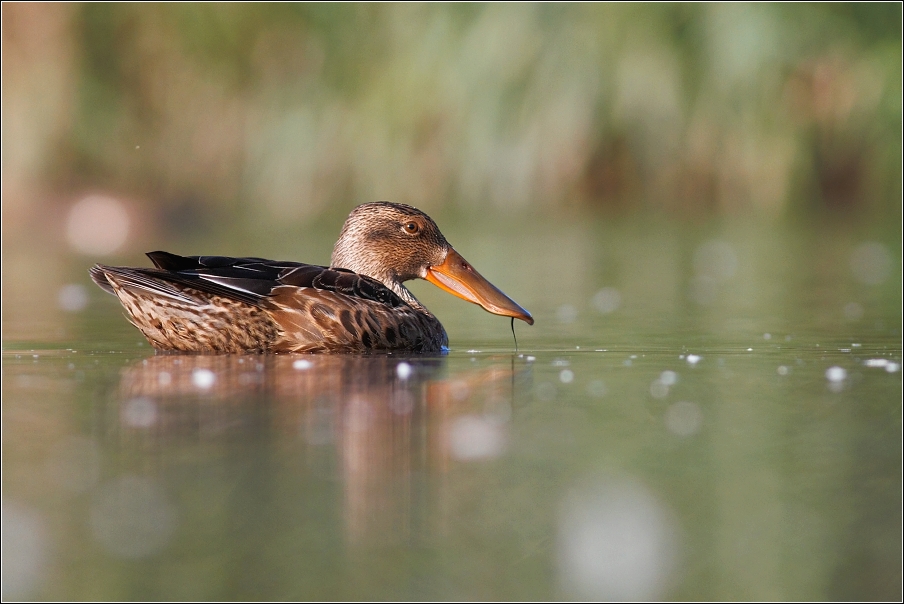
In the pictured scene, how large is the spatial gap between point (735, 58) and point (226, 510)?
831 cm

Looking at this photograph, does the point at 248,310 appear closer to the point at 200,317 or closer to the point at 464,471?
the point at 200,317

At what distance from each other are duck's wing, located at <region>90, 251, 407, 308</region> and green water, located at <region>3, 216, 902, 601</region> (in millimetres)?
288

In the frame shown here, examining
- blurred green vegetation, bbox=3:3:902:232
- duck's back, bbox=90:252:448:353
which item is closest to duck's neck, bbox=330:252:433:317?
duck's back, bbox=90:252:448:353

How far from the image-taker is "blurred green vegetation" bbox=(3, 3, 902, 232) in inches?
428

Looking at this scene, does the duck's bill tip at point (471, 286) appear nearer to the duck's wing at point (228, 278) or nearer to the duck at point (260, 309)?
the duck at point (260, 309)

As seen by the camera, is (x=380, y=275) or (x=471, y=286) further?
(x=380, y=275)

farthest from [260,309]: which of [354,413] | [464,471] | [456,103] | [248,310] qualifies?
[456,103]

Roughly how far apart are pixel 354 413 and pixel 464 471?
76 cm

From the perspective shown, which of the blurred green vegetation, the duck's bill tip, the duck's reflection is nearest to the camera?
the duck's reflection

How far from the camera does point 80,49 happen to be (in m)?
11.9

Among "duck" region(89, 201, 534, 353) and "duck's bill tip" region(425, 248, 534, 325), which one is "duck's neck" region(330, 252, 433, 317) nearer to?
"duck's bill tip" region(425, 248, 534, 325)

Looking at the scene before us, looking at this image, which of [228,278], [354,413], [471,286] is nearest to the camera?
[354,413]

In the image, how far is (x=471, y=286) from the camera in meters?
6.45

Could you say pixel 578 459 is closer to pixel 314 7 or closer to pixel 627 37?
pixel 627 37
